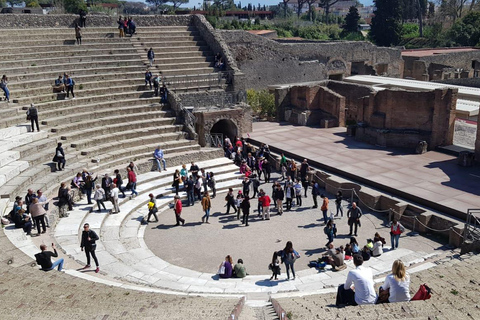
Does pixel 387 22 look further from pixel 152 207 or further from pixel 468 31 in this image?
pixel 152 207

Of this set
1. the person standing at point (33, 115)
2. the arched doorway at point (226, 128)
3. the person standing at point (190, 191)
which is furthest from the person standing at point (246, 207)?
the arched doorway at point (226, 128)

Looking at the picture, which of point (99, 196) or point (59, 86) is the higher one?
point (59, 86)

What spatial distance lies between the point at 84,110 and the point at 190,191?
7.48 meters

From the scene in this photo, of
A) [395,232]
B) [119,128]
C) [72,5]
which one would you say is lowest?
[395,232]

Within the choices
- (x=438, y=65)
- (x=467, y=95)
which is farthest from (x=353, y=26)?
(x=467, y=95)

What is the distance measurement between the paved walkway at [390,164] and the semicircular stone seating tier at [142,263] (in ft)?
12.6

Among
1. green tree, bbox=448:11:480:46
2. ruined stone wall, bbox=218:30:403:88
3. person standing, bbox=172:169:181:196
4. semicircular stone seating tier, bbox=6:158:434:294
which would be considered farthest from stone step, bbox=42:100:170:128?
green tree, bbox=448:11:480:46

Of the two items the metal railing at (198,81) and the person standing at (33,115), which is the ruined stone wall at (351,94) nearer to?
the metal railing at (198,81)

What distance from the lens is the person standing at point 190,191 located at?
59.2ft

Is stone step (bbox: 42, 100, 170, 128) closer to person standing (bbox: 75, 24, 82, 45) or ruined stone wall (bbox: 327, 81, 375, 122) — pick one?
person standing (bbox: 75, 24, 82, 45)

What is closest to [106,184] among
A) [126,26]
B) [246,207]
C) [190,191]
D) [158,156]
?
[190,191]

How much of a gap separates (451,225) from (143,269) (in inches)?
361

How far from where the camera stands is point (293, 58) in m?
35.7

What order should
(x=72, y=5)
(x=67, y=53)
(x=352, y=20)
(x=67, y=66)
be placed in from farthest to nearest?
(x=352, y=20) → (x=72, y=5) → (x=67, y=53) → (x=67, y=66)
